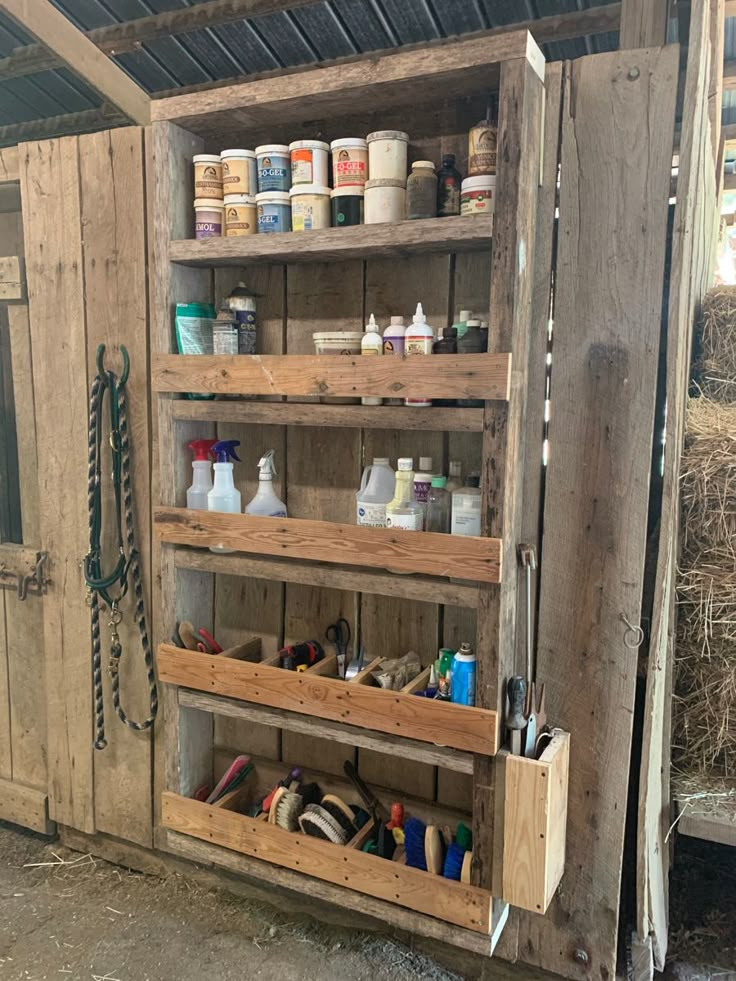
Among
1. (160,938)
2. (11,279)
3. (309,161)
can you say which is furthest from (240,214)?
(160,938)

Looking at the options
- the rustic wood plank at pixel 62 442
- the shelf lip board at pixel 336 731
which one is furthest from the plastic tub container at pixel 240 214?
the shelf lip board at pixel 336 731

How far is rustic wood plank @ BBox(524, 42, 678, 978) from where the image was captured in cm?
146

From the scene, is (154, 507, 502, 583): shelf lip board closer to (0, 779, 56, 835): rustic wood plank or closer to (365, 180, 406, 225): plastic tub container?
(365, 180, 406, 225): plastic tub container

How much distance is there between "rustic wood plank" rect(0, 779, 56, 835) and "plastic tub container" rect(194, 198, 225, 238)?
184cm

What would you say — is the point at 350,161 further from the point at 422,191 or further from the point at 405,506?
the point at 405,506

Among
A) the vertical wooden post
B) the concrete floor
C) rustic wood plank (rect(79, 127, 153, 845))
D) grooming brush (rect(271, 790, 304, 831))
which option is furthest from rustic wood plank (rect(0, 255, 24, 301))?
the concrete floor

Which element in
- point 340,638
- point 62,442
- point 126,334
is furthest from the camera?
point 62,442

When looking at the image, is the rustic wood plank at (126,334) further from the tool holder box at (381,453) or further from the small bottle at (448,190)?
the small bottle at (448,190)

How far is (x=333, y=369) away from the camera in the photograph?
1539 millimetres

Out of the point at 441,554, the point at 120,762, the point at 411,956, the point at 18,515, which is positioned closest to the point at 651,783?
the point at 441,554

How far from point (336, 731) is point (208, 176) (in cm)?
134

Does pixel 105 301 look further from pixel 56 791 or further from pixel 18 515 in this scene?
pixel 56 791

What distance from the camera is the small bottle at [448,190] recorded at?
1511 millimetres

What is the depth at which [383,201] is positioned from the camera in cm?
153
